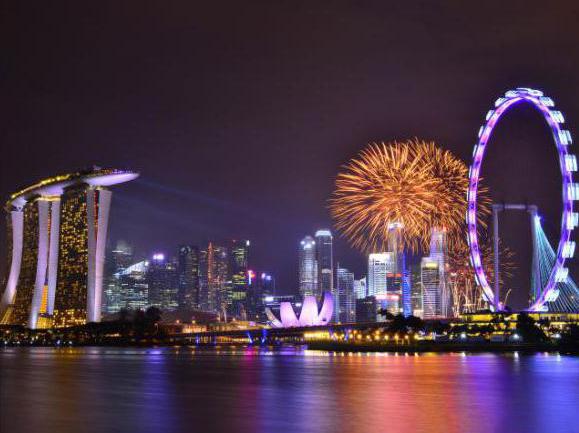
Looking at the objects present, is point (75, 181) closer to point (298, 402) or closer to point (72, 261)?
point (72, 261)

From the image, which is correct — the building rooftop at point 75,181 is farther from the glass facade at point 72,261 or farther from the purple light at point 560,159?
the purple light at point 560,159

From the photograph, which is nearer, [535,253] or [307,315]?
[535,253]

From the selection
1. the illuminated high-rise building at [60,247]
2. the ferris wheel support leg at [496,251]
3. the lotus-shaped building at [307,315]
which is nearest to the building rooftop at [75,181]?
the illuminated high-rise building at [60,247]

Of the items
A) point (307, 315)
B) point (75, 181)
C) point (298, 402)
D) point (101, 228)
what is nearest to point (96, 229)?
point (101, 228)

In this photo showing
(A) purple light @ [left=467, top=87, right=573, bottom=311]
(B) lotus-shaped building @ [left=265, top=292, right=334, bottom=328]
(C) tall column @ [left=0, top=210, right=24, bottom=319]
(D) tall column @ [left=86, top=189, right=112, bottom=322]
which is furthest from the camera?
(C) tall column @ [left=0, top=210, right=24, bottom=319]

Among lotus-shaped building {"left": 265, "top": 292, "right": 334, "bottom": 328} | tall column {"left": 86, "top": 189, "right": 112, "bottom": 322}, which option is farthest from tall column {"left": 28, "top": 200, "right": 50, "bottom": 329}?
lotus-shaped building {"left": 265, "top": 292, "right": 334, "bottom": 328}

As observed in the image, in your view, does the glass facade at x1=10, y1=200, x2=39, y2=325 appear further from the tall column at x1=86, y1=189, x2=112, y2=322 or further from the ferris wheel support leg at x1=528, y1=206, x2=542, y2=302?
the ferris wheel support leg at x1=528, y1=206, x2=542, y2=302
